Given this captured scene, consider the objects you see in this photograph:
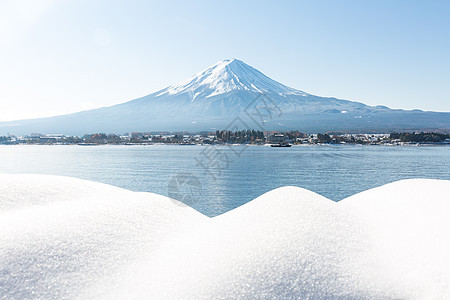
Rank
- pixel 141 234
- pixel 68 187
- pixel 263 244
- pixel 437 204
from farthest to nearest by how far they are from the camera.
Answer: pixel 68 187 → pixel 437 204 → pixel 141 234 → pixel 263 244

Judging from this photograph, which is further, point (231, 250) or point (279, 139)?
point (279, 139)

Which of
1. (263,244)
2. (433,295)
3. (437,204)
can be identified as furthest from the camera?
(437,204)

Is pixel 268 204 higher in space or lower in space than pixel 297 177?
higher

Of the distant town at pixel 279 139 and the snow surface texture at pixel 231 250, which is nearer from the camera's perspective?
the snow surface texture at pixel 231 250

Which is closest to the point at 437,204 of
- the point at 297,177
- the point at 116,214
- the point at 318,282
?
the point at 318,282

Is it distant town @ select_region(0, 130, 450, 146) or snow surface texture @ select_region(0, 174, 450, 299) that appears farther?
distant town @ select_region(0, 130, 450, 146)

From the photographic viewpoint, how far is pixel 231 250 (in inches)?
240

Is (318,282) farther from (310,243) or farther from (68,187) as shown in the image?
(68,187)

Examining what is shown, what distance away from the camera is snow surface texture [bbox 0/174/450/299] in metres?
5.28

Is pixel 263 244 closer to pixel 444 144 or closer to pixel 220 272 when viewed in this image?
pixel 220 272

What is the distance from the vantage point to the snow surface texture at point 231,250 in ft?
17.3

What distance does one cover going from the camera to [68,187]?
10.5m

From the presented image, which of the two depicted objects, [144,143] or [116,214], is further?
[144,143]

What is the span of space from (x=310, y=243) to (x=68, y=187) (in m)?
7.61
